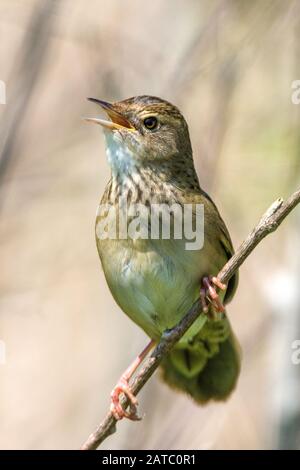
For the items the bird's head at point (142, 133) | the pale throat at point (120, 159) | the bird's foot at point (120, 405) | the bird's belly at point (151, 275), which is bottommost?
the bird's foot at point (120, 405)

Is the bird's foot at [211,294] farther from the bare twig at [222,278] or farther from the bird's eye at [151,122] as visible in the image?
the bird's eye at [151,122]

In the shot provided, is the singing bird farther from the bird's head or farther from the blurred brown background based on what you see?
the blurred brown background

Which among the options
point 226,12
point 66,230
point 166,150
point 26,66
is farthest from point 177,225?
point 66,230

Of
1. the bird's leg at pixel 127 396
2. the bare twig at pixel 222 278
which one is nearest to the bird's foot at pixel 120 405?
the bird's leg at pixel 127 396

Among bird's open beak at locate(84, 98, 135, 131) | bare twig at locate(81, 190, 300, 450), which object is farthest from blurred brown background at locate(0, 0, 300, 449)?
bare twig at locate(81, 190, 300, 450)

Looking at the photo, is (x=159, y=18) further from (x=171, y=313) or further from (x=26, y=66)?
(x=171, y=313)
